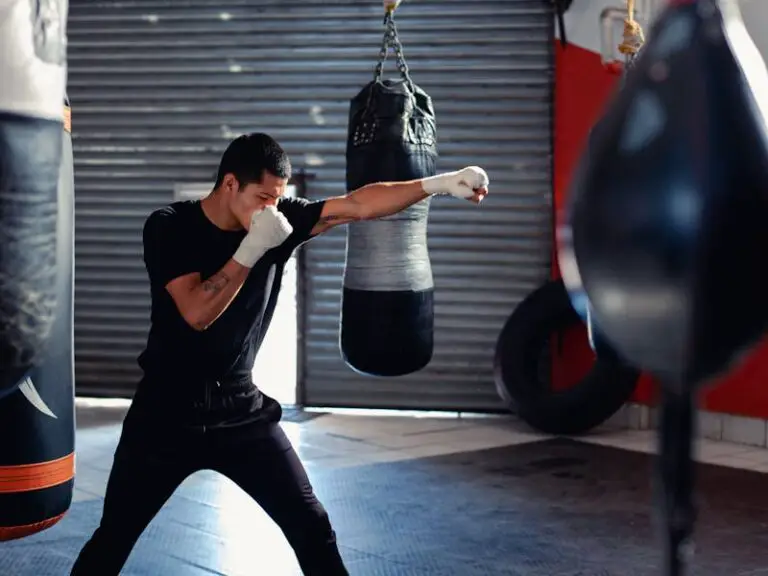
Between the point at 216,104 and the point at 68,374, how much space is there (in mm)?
5204

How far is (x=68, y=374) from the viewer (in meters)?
2.21

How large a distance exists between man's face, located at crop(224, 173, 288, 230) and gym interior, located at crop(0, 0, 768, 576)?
9.85ft

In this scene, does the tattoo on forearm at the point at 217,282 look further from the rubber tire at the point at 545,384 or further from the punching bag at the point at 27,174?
the rubber tire at the point at 545,384

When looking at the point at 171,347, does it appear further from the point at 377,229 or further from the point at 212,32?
the point at 212,32

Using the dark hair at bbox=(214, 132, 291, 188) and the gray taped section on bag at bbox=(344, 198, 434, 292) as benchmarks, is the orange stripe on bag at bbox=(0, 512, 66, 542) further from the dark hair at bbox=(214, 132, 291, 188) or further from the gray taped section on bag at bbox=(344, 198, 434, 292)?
the gray taped section on bag at bbox=(344, 198, 434, 292)

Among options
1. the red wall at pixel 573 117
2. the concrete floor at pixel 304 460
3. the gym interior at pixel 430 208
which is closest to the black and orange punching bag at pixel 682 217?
the concrete floor at pixel 304 460

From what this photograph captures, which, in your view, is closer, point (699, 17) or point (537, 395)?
point (699, 17)

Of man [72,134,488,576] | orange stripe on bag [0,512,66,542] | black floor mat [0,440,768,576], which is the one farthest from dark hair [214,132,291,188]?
black floor mat [0,440,768,576]

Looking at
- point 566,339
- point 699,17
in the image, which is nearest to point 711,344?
point 699,17

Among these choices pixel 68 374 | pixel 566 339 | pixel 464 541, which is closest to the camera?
pixel 68 374

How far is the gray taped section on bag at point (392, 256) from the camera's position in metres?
3.54

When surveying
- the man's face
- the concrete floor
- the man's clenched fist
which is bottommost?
the concrete floor

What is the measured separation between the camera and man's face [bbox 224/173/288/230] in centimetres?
240

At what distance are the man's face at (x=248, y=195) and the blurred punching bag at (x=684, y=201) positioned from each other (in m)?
1.61
